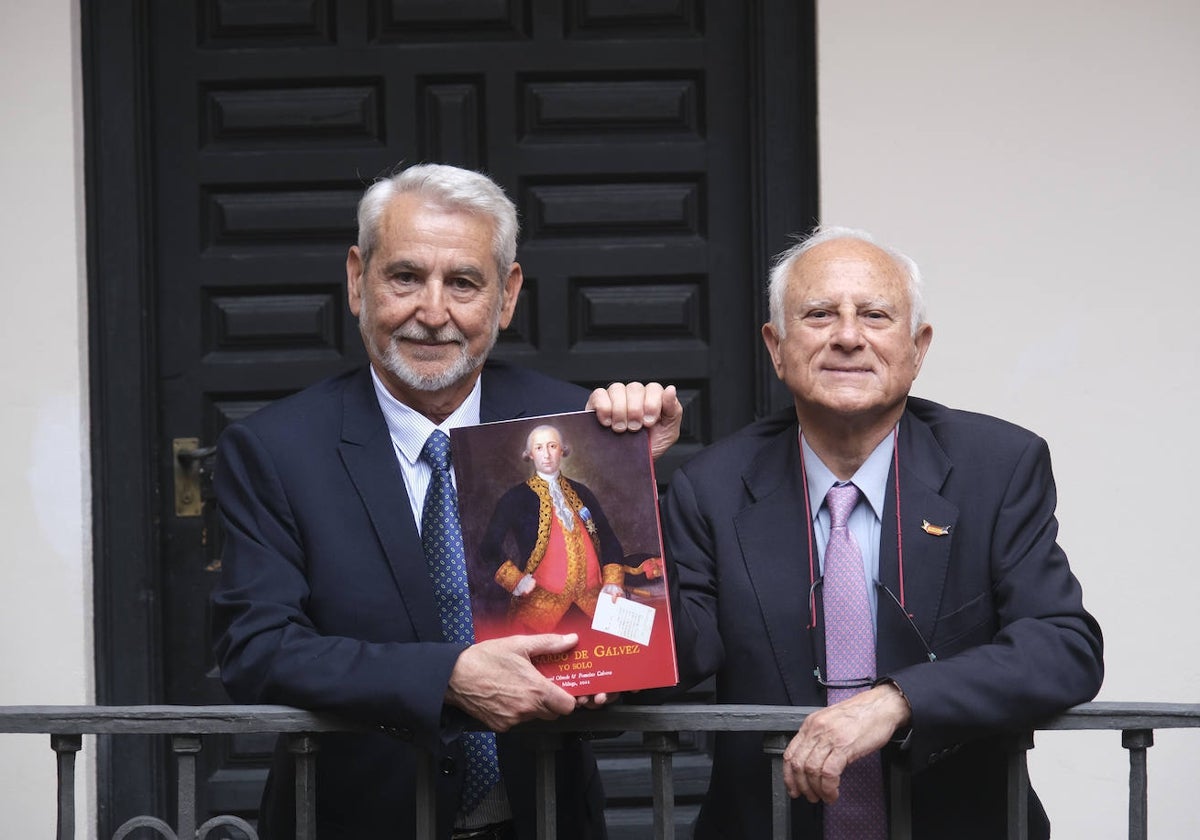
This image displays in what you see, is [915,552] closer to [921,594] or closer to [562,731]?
[921,594]

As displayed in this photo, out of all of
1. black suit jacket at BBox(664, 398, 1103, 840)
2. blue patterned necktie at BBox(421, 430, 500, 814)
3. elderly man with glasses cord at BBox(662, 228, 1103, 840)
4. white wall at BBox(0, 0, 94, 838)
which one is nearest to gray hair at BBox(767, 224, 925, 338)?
elderly man with glasses cord at BBox(662, 228, 1103, 840)

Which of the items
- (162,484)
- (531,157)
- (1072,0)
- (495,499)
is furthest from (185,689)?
(1072,0)

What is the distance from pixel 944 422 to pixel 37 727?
5.38ft

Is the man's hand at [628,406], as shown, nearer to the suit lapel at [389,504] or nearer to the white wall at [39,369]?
the suit lapel at [389,504]

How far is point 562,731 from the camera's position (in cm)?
229

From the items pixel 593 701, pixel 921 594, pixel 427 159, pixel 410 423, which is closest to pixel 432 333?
pixel 410 423

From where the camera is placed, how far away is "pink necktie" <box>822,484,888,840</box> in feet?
7.72

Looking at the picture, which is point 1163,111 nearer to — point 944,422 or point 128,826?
point 944,422

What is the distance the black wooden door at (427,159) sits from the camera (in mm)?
4230

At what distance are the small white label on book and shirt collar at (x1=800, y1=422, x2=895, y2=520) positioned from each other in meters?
0.45

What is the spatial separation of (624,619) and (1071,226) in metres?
2.50

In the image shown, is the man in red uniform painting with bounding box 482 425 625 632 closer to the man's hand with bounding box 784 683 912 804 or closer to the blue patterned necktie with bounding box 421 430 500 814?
the blue patterned necktie with bounding box 421 430 500 814

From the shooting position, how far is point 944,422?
99.9 inches

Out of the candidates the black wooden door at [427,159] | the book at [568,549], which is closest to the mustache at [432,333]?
the book at [568,549]
